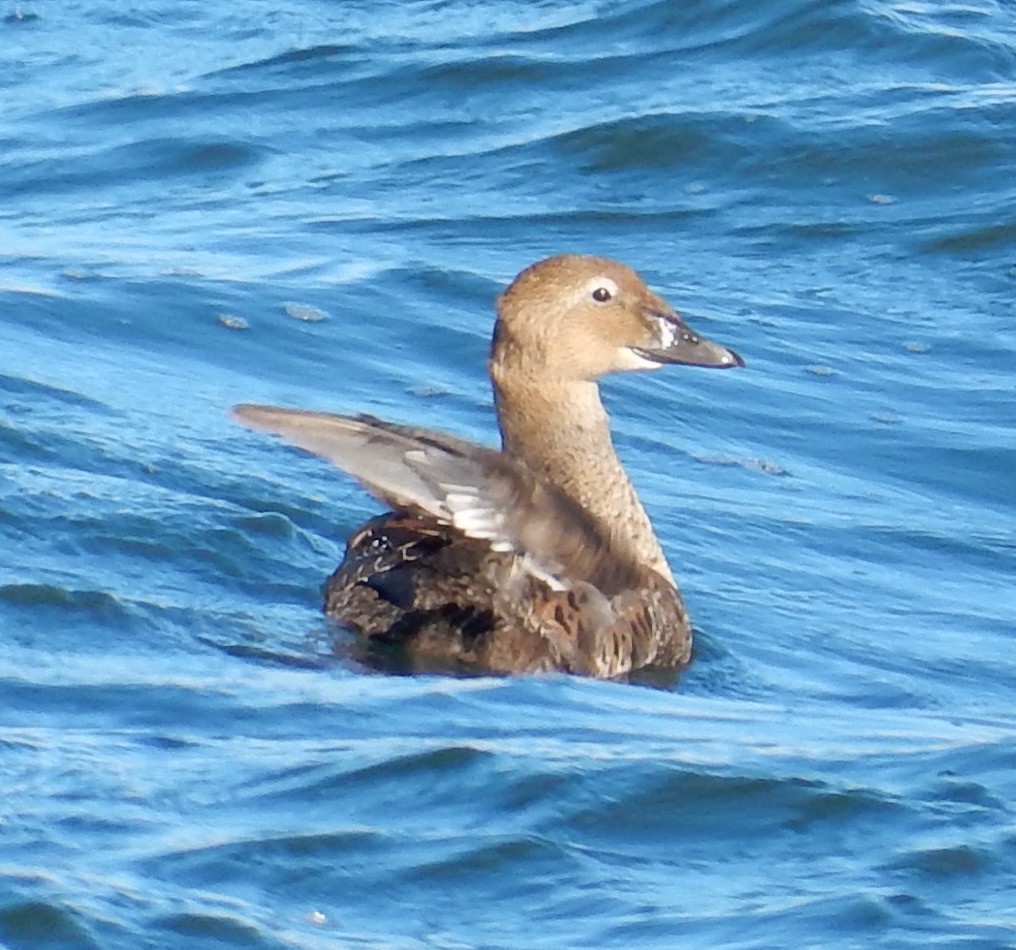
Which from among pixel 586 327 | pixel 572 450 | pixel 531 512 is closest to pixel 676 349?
pixel 586 327

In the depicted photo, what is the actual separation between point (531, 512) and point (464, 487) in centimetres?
29

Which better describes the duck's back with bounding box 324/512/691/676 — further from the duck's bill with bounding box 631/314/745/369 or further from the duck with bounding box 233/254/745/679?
the duck's bill with bounding box 631/314/745/369

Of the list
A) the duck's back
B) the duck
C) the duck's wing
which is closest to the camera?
the duck's wing

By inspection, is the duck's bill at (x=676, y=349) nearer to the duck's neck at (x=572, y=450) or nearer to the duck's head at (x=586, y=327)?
the duck's head at (x=586, y=327)

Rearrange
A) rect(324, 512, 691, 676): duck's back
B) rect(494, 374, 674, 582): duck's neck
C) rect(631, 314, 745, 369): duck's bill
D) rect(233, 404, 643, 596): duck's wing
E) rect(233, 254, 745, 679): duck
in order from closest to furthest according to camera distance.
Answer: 1. rect(233, 404, 643, 596): duck's wing
2. rect(233, 254, 745, 679): duck
3. rect(324, 512, 691, 676): duck's back
4. rect(494, 374, 674, 582): duck's neck
5. rect(631, 314, 745, 369): duck's bill

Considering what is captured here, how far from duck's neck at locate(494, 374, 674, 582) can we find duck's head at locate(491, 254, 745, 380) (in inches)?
2.4

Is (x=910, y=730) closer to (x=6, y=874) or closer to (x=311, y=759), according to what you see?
(x=311, y=759)

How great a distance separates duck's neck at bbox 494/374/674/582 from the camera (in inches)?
318

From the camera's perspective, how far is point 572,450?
320 inches

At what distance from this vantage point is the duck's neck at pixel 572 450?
26.5 feet

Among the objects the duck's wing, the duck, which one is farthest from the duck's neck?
the duck's wing

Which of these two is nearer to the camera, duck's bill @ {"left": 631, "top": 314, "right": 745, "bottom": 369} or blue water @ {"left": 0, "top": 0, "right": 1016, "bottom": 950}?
blue water @ {"left": 0, "top": 0, "right": 1016, "bottom": 950}

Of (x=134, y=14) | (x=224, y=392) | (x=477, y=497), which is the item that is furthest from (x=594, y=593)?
(x=134, y=14)

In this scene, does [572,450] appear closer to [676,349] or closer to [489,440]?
[676,349]
